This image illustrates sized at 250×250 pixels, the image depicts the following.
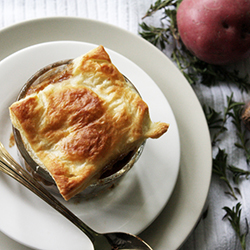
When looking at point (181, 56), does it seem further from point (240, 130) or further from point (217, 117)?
point (240, 130)

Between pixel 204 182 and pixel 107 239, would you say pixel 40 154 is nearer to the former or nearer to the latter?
pixel 107 239

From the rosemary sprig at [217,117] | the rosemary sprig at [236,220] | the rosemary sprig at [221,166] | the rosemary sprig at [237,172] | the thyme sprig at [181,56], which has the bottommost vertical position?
the rosemary sprig at [236,220]

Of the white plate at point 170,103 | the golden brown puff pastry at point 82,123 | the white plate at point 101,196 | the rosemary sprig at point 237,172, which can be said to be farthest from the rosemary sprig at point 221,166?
the golden brown puff pastry at point 82,123

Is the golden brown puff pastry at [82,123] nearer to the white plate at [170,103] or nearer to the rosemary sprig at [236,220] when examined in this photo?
the white plate at [170,103]

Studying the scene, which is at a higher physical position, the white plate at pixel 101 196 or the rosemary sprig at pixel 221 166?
the white plate at pixel 101 196

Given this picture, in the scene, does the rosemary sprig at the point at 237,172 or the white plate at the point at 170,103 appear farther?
the rosemary sprig at the point at 237,172

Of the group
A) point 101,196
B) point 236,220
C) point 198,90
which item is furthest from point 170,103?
point 236,220

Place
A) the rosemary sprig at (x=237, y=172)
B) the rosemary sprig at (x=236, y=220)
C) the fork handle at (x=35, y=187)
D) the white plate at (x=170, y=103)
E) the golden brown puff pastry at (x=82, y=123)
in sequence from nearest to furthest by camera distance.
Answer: the golden brown puff pastry at (x=82, y=123) → the fork handle at (x=35, y=187) → the white plate at (x=170, y=103) → the rosemary sprig at (x=236, y=220) → the rosemary sprig at (x=237, y=172)
